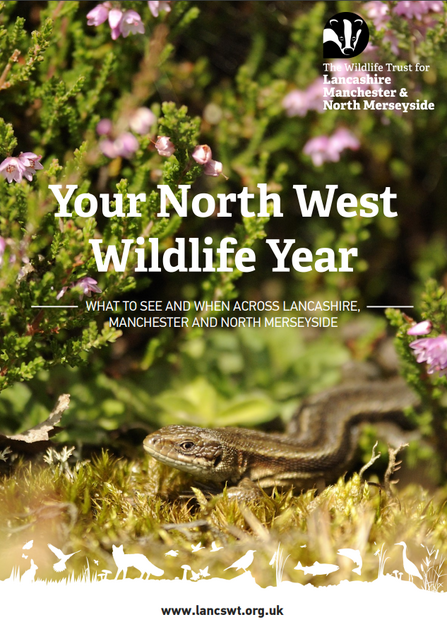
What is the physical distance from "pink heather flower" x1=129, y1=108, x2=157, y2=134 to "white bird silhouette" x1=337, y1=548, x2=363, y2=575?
255 cm

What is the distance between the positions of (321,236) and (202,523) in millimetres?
2422

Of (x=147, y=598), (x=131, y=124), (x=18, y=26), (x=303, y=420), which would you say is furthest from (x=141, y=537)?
(x=18, y=26)

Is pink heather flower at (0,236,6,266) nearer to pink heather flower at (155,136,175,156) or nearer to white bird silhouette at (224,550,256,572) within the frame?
pink heather flower at (155,136,175,156)

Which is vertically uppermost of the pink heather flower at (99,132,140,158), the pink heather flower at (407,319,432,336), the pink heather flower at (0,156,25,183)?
the pink heather flower at (99,132,140,158)

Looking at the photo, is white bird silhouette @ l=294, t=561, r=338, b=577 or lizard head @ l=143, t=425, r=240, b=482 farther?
lizard head @ l=143, t=425, r=240, b=482

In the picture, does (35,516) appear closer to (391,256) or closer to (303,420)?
(303,420)

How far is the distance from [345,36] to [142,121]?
1316 millimetres

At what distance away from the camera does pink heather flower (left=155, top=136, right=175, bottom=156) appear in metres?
2.75

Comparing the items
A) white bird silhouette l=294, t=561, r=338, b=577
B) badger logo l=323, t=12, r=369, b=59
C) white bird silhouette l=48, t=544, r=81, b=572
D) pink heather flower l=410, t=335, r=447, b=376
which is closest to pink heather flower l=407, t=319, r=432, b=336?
pink heather flower l=410, t=335, r=447, b=376

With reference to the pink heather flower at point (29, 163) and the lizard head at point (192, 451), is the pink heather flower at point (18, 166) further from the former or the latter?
the lizard head at point (192, 451)

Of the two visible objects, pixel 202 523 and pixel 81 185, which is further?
pixel 81 185

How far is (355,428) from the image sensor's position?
3674 mm

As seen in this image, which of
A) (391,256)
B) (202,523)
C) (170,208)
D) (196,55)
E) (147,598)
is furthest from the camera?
(391,256)

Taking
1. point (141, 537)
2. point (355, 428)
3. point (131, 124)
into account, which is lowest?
point (141, 537)
